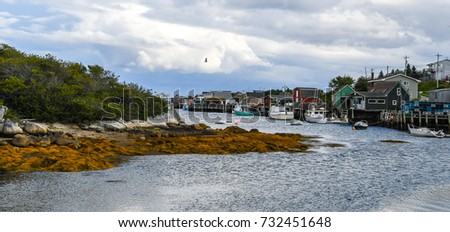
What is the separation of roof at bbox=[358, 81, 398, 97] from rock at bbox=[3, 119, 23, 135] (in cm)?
6027

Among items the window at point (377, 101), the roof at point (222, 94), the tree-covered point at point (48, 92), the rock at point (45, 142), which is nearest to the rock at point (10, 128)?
the rock at point (45, 142)

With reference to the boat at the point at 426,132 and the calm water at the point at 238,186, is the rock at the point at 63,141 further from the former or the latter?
the boat at the point at 426,132

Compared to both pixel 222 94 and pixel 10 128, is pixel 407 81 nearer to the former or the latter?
pixel 10 128

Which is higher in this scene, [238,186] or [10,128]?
[10,128]

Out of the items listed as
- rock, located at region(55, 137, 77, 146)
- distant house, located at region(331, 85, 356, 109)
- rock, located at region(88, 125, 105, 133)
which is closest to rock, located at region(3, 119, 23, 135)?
rock, located at region(55, 137, 77, 146)

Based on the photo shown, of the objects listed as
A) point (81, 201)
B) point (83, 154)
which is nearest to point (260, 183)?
point (81, 201)

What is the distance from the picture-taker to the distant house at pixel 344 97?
90.7 meters

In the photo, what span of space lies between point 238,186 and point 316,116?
207ft

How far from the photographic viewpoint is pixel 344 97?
91.4 meters

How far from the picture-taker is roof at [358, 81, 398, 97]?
81188 mm

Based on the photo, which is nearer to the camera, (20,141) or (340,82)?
(20,141)

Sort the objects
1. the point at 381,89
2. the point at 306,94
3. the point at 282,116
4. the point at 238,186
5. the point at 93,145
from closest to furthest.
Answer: the point at 238,186
the point at 93,145
the point at 381,89
the point at 282,116
the point at 306,94

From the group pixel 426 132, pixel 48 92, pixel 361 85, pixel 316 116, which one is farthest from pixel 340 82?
pixel 48 92
